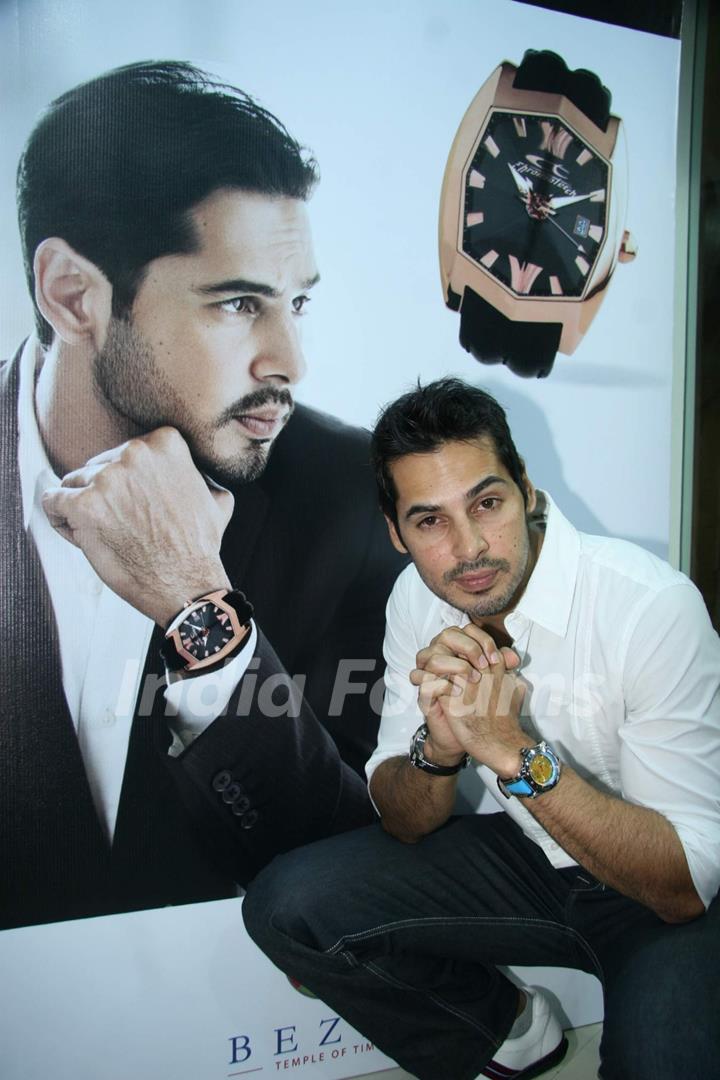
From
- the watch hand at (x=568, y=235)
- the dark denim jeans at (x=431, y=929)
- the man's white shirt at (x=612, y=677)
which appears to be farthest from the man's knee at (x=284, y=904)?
the watch hand at (x=568, y=235)

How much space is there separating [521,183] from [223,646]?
1.23 metres

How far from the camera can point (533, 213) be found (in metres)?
1.83

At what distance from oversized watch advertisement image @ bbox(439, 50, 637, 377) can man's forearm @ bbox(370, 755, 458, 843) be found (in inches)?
36.4

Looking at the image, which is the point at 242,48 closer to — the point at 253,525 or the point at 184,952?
the point at 253,525

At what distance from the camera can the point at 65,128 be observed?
4.88 feet

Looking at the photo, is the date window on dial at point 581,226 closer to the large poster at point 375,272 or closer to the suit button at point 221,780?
the large poster at point 375,272

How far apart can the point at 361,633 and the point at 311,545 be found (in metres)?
0.22

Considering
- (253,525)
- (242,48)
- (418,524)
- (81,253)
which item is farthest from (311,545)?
(242,48)

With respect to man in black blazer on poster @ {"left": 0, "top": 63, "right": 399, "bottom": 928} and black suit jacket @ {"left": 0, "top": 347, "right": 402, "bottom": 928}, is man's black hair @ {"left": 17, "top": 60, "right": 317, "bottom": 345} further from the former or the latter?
black suit jacket @ {"left": 0, "top": 347, "right": 402, "bottom": 928}

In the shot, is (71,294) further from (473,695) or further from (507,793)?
(507,793)

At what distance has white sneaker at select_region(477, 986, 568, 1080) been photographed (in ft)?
5.13

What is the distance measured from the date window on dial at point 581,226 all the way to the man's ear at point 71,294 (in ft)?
3.51

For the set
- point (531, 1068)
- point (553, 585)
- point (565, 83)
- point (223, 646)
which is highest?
point (565, 83)

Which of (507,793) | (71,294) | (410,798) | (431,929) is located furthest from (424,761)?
(71,294)
